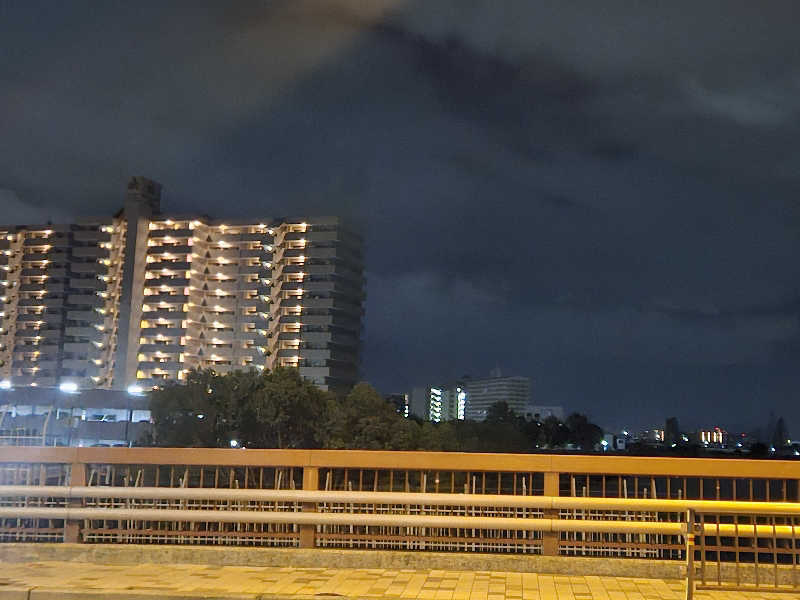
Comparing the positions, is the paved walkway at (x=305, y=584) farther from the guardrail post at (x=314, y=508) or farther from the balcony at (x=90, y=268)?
the balcony at (x=90, y=268)

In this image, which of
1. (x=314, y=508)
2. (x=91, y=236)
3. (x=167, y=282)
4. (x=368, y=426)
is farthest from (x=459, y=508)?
(x=91, y=236)

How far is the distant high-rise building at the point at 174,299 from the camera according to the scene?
144875 millimetres

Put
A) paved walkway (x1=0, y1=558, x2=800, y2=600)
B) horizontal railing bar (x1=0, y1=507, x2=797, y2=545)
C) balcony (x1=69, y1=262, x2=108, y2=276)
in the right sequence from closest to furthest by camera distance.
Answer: paved walkway (x1=0, y1=558, x2=800, y2=600) → horizontal railing bar (x1=0, y1=507, x2=797, y2=545) → balcony (x1=69, y1=262, x2=108, y2=276)

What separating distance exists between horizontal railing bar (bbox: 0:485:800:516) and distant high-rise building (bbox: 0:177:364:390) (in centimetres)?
13051

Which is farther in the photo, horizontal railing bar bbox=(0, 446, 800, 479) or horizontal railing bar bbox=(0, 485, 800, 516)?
horizontal railing bar bbox=(0, 446, 800, 479)

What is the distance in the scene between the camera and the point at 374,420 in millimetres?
76000

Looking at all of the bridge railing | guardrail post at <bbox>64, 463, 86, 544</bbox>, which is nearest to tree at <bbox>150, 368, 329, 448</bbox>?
the bridge railing

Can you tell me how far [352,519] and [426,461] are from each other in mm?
1122

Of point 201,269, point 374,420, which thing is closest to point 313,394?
point 374,420

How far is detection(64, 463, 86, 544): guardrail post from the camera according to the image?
37.4 ft

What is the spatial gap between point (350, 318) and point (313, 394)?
65.2 metres

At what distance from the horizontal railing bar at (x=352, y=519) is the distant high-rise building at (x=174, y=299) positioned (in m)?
130

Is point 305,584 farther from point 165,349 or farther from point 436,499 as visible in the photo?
point 165,349

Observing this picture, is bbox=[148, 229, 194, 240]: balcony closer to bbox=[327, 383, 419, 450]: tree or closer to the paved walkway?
bbox=[327, 383, 419, 450]: tree
